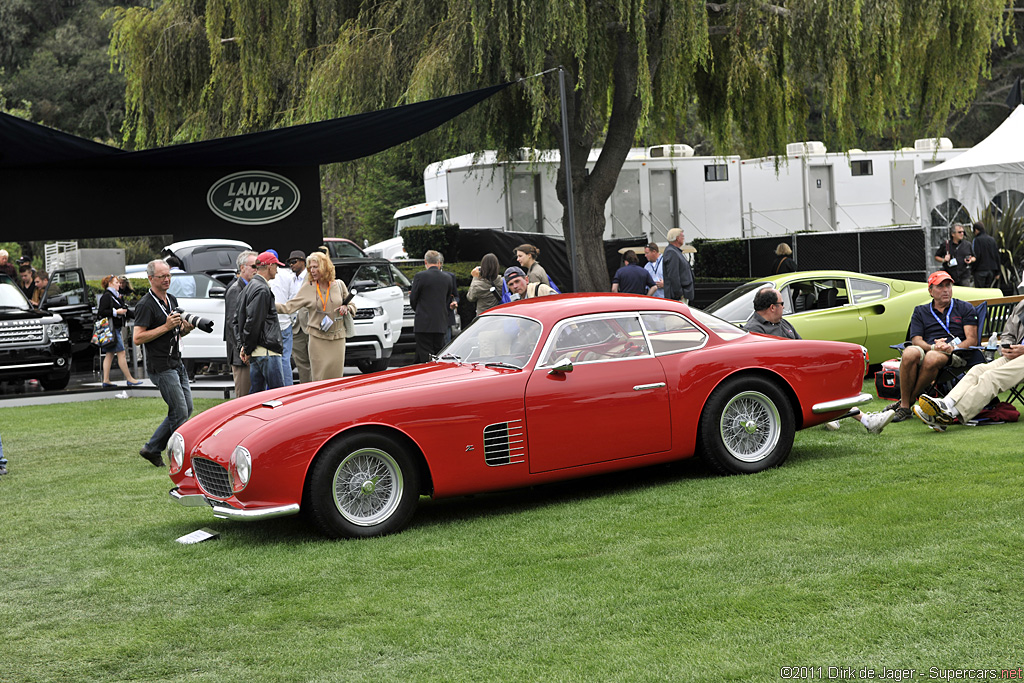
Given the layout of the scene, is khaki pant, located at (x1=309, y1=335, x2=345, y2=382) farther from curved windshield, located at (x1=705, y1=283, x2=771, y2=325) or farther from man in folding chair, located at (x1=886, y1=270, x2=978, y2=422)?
man in folding chair, located at (x1=886, y1=270, x2=978, y2=422)

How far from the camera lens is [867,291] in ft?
40.3

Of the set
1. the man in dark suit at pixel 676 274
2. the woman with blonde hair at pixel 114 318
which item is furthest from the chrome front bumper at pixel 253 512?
the woman with blonde hair at pixel 114 318

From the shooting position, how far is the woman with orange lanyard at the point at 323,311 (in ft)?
36.2

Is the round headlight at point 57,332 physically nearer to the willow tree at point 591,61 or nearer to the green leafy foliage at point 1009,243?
the willow tree at point 591,61

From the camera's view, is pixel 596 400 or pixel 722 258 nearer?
pixel 596 400

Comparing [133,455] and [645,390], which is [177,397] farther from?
[645,390]

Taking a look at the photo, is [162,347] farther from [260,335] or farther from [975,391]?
[975,391]

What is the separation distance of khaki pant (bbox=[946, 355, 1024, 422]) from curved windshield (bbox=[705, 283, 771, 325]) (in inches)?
127

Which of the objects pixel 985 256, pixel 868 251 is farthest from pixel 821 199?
pixel 985 256

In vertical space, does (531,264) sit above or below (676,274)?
above

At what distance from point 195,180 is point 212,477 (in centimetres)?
781

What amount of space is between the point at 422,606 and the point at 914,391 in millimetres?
6133

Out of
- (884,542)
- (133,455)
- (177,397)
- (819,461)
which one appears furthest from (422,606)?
(133,455)

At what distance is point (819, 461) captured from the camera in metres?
8.02
